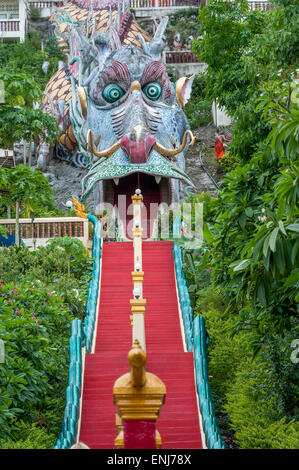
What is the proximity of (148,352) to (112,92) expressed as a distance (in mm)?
9345

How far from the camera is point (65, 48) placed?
2981 centimetres

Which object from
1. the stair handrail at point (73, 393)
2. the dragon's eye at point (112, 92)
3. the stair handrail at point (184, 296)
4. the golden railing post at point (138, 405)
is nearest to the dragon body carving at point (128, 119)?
the dragon's eye at point (112, 92)

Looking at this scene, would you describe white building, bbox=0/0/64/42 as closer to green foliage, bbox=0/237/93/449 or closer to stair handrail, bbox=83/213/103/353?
stair handrail, bbox=83/213/103/353

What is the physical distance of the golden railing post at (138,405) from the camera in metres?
5.32

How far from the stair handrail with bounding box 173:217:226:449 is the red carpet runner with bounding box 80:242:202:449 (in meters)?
0.25

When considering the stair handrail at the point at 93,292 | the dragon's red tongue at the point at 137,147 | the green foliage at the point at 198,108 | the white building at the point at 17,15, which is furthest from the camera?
the white building at the point at 17,15

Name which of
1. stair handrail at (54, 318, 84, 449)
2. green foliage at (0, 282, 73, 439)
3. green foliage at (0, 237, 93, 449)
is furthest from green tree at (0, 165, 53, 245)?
stair handrail at (54, 318, 84, 449)

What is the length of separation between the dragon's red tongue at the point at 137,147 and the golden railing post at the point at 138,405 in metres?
13.5

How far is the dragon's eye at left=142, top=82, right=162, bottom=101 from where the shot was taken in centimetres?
1991

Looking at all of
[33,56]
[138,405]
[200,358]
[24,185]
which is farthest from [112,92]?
[138,405]

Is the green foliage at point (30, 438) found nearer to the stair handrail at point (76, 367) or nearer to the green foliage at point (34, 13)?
the stair handrail at point (76, 367)

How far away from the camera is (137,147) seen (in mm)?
18578

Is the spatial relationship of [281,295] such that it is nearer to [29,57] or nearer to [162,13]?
[29,57]

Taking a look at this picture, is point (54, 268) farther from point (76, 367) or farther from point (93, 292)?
point (76, 367)
